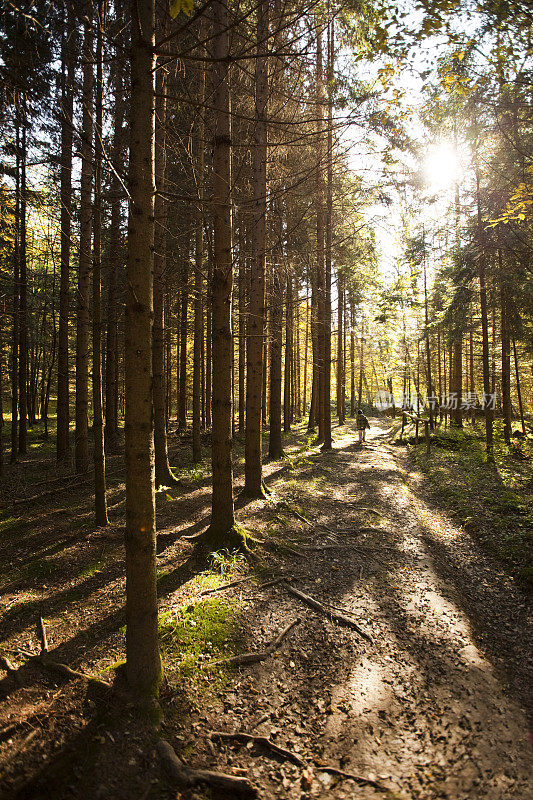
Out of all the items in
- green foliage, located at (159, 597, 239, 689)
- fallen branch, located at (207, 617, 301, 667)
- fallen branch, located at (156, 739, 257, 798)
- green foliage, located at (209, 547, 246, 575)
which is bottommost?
fallen branch, located at (156, 739, 257, 798)

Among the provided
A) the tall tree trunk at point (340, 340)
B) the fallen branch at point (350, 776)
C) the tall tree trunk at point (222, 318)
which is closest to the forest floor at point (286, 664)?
the fallen branch at point (350, 776)

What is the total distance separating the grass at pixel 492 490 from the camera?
21.7 feet

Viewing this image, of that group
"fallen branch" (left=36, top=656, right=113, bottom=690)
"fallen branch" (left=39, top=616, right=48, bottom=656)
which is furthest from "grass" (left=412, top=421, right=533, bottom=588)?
"fallen branch" (left=39, top=616, right=48, bottom=656)

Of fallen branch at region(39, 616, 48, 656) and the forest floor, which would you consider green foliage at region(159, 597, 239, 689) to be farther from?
fallen branch at region(39, 616, 48, 656)

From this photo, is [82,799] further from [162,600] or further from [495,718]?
[495,718]

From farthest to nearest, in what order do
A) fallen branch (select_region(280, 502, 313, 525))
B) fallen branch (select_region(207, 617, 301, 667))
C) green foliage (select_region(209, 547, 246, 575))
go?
fallen branch (select_region(280, 502, 313, 525))
green foliage (select_region(209, 547, 246, 575))
fallen branch (select_region(207, 617, 301, 667))

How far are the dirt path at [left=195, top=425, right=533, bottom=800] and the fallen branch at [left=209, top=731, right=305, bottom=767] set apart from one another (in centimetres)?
7

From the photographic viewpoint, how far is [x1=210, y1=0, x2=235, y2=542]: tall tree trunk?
5863 mm

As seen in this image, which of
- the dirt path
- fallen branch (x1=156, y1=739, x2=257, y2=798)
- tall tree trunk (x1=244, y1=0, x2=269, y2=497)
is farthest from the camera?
tall tree trunk (x1=244, y1=0, x2=269, y2=497)

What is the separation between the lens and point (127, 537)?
3.18m

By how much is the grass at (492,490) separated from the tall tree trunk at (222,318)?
15.1ft

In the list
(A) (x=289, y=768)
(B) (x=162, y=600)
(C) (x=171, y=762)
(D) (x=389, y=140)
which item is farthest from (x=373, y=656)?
(D) (x=389, y=140)

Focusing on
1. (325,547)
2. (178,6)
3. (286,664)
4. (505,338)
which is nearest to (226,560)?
(325,547)

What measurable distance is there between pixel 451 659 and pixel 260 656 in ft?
6.51
